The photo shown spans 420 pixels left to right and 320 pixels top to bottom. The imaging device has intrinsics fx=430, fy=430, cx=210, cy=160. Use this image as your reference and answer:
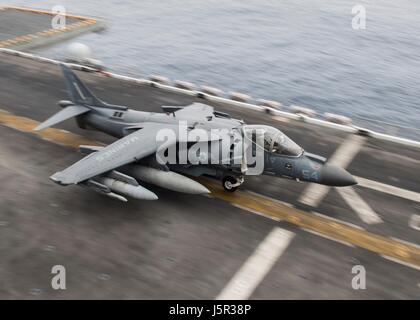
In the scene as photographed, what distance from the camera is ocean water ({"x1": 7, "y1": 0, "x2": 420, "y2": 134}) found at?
45.8m

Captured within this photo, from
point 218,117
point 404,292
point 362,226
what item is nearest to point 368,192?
point 362,226

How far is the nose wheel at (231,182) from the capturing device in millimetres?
19391

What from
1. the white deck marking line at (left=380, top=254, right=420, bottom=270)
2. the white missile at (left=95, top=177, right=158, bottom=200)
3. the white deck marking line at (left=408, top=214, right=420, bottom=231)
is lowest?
the white deck marking line at (left=380, top=254, right=420, bottom=270)

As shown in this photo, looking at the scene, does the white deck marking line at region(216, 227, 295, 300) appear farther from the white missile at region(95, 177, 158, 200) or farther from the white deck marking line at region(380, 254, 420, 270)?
the white missile at region(95, 177, 158, 200)

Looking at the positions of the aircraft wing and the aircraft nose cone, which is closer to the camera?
the aircraft wing

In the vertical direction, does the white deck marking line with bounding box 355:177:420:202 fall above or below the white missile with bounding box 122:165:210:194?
below

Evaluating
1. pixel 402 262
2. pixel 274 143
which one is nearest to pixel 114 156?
pixel 274 143

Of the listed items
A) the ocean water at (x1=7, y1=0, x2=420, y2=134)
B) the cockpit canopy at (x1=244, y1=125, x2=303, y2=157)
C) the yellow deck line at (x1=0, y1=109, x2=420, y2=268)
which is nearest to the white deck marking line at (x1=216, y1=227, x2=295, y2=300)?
the yellow deck line at (x1=0, y1=109, x2=420, y2=268)

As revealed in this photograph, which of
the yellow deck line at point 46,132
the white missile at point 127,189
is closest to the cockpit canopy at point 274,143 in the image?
the white missile at point 127,189

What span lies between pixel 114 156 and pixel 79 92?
607 cm

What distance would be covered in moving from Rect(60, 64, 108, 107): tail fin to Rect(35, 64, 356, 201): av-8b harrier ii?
3625 mm

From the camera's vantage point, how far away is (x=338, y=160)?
23219mm

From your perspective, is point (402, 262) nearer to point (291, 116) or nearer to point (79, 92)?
point (291, 116)

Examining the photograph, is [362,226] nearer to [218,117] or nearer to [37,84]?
[218,117]
